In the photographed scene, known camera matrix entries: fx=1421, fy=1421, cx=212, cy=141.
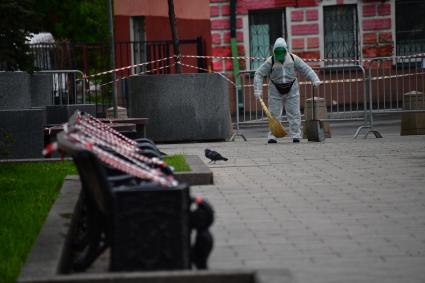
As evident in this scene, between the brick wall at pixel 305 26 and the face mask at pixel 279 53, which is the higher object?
the brick wall at pixel 305 26

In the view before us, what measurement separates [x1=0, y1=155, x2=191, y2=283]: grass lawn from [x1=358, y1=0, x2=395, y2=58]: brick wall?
64.4ft

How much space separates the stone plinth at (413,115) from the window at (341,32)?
11.2 metres

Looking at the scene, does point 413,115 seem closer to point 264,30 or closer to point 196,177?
point 196,177

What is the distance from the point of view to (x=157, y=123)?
23.0 metres

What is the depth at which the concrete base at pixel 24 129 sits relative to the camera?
16938 mm

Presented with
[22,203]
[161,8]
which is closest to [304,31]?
[161,8]

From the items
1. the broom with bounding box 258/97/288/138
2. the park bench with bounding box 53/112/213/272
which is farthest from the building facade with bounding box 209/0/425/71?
the park bench with bounding box 53/112/213/272

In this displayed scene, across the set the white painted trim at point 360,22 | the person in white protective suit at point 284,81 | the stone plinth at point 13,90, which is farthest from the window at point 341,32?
the stone plinth at point 13,90

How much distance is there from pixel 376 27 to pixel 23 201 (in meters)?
24.7

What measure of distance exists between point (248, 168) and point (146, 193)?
846 cm

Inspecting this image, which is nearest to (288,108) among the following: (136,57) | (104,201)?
(136,57)

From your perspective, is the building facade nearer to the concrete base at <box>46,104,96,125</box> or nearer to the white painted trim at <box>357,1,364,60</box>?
the white painted trim at <box>357,1,364,60</box>

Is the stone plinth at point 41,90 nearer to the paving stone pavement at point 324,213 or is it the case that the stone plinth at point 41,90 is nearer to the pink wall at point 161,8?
the paving stone pavement at point 324,213

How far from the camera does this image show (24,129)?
17.1 meters
